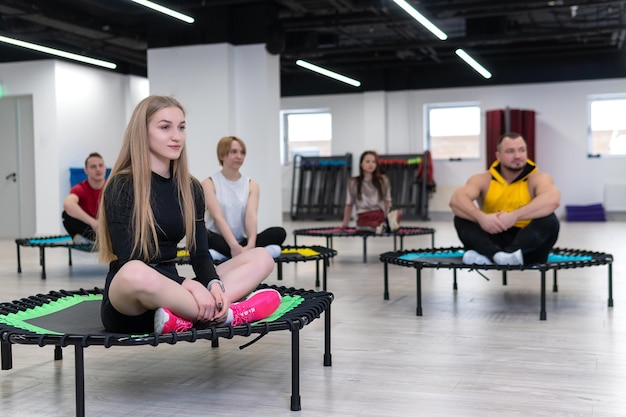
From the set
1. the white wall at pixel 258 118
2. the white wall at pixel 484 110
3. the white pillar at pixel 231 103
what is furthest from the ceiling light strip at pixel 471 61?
the white pillar at pixel 231 103

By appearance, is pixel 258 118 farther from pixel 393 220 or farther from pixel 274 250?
pixel 274 250

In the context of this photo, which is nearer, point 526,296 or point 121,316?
point 121,316

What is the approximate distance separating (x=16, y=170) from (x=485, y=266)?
10.5 m

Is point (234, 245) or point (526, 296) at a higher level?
point (234, 245)

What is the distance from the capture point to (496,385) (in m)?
2.97

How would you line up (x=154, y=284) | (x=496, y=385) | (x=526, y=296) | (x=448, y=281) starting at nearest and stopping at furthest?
(x=154, y=284) < (x=496, y=385) < (x=526, y=296) < (x=448, y=281)

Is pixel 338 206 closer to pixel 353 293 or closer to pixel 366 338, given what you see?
pixel 353 293

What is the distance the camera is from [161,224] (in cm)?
283

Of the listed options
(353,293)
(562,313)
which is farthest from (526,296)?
(353,293)

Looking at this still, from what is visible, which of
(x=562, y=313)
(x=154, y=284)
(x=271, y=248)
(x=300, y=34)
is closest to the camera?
(x=154, y=284)

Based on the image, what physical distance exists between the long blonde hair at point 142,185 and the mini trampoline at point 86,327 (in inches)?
13.5

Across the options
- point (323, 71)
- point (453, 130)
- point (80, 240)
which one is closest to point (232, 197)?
point (80, 240)

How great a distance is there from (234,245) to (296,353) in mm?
2645

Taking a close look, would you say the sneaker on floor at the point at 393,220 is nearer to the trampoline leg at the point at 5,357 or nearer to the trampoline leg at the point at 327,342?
the trampoline leg at the point at 327,342
